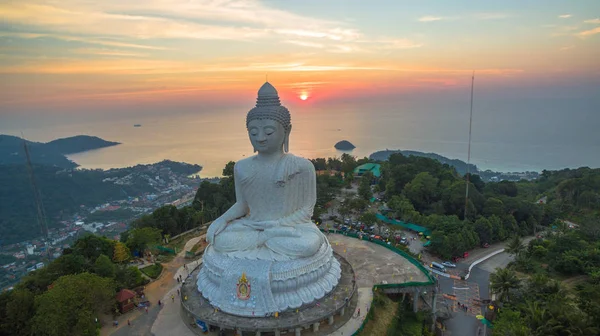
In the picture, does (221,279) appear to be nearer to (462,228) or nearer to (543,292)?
(543,292)

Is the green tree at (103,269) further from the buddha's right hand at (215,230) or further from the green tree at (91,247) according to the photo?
the buddha's right hand at (215,230)

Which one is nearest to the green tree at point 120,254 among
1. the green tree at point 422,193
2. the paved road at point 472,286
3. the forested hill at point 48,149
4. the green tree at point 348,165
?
the paved road at point 472,286

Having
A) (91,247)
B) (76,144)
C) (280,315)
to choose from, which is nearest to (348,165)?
(91,247)

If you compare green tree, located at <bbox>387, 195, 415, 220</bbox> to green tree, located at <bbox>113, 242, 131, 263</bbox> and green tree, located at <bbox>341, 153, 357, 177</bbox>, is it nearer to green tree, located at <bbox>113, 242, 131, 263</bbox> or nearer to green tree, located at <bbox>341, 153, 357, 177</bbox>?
green tree, located at <bbox>341, 153, 357, 177</bbox>

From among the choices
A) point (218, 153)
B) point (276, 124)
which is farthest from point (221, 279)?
point (218, 153)

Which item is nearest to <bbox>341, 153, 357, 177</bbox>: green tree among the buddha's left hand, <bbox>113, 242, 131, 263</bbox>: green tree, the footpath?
the footpath

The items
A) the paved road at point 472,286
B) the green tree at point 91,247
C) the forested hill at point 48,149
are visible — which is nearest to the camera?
the paved road at point 472,286
